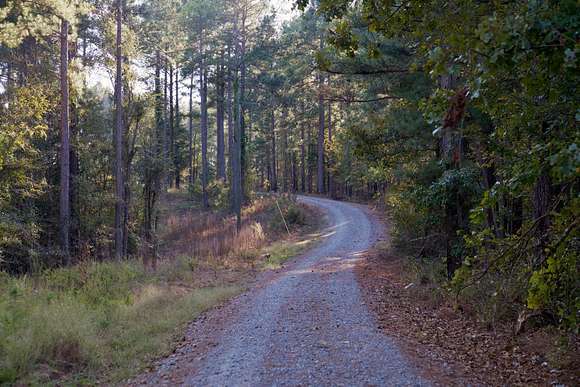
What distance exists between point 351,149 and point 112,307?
34.2 feet

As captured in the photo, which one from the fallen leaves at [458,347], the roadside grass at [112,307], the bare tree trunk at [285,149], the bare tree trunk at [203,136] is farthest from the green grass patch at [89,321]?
the bare tree trunk at [285,149]

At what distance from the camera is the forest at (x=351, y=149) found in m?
3.75

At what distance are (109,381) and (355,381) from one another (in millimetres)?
3054

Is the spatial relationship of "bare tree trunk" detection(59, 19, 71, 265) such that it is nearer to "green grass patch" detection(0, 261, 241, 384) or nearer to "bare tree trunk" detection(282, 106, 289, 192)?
"green grass patch" detection(0, 261, 241, 384)

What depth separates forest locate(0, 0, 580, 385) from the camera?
147 inches

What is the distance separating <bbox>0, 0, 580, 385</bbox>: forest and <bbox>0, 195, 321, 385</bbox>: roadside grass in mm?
66

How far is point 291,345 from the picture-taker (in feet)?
21.2

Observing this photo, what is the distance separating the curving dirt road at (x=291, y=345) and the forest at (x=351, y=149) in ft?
2.92

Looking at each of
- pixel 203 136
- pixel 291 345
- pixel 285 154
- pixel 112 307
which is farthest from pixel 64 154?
pixel 285 154

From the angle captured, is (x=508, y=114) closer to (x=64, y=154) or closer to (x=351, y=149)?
(x=351, y=149)

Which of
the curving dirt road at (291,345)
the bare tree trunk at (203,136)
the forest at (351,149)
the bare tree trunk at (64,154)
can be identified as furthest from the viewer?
the bare tree trunk at (203,136)

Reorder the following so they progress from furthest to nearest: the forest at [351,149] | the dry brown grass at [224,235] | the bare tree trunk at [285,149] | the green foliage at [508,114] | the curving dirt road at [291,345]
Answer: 1. the bare tree trunk at [285,149]
2. the dry brown grass at [224,235]
3. the curving dirt road at [291,345]
4. the forest at [351,149]
5. the green foliage at [508,114]

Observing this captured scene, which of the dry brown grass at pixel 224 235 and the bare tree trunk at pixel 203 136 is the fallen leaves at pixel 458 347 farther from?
the bare tree trunk at pixel 203 136

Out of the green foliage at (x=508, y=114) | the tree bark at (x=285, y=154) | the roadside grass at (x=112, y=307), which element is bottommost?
the roadside grass at (x=112, y=307)
